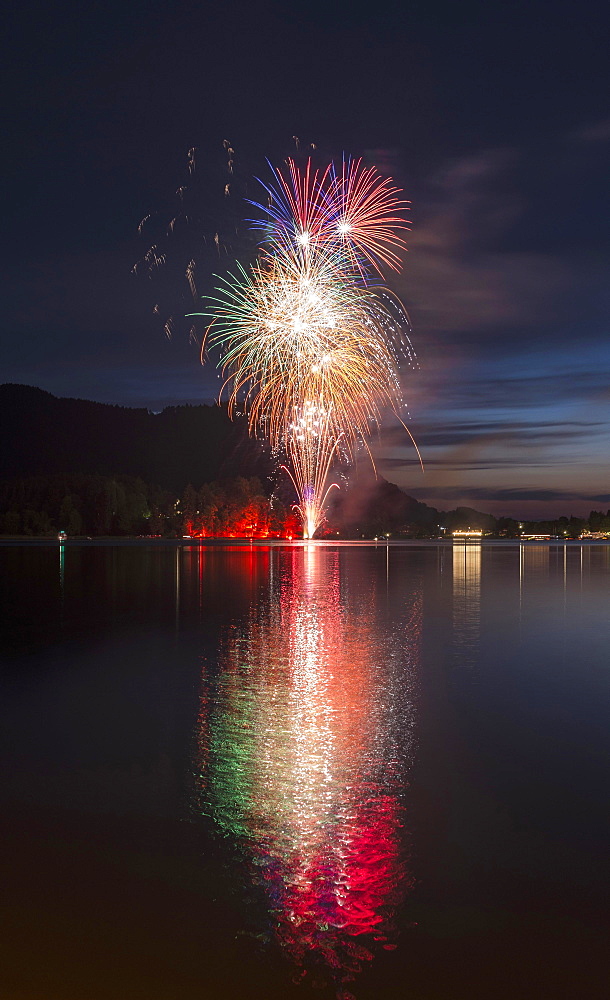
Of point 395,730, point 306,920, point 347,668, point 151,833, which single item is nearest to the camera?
point 306,920

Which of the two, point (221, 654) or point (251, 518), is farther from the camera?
point (251, 518)

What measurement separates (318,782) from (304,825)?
973 millimetres

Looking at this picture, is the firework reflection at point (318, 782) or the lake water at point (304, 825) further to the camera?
the firework reflection at point (318, 782)

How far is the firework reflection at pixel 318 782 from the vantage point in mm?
4574

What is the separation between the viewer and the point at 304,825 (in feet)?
19.3

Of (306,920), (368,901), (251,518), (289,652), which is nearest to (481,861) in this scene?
(368,901)

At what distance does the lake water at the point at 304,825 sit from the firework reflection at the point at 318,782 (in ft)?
0.07

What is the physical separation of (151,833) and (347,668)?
22.2 ft

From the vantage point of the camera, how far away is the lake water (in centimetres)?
421

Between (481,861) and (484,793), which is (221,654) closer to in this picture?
(484,793)

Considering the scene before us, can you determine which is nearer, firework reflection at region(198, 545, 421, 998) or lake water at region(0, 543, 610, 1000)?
lake water at region(0, 543, 610, 1000)

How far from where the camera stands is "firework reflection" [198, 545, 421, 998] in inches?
180

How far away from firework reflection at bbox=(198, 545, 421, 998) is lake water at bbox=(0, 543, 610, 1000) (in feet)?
0.07

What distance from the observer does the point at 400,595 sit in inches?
1017
